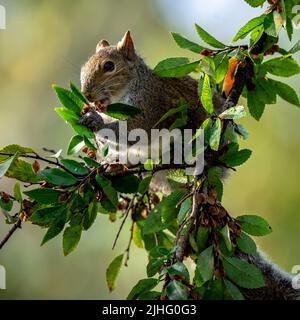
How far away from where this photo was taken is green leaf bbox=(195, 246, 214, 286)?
2242mm

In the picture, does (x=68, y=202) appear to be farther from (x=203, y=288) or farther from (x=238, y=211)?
(x=238, y=211)

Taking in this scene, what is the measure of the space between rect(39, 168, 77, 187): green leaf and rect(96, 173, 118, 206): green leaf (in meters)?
0.10

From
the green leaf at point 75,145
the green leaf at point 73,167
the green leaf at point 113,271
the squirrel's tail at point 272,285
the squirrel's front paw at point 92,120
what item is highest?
the squirrel's front paw at point 92,120

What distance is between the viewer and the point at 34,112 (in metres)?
9.16

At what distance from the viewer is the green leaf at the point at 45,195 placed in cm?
249

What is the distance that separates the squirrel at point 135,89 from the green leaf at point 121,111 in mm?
434

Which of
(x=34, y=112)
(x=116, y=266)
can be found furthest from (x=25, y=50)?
(x=116, y=266)

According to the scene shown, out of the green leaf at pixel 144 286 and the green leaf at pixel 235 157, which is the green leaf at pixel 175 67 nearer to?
the green leaf at pixel 235 157

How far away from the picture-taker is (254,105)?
115 inches

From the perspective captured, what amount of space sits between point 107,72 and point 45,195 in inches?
48.6

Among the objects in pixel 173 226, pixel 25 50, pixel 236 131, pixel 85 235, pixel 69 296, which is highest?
pixel 25 50

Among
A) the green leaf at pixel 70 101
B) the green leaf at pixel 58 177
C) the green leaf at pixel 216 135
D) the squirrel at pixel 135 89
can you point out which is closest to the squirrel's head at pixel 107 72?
the squirrel at pixel 135 89

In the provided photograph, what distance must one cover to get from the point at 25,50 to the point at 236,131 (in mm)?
7220

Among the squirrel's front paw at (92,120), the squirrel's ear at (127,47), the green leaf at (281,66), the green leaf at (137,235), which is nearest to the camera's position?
the green leaf at (281,66)
